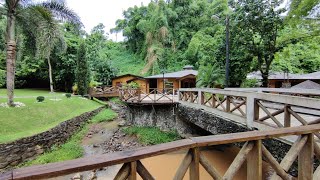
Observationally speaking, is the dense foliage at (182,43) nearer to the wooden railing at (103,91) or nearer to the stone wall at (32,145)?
the wooden railing at (103,91)

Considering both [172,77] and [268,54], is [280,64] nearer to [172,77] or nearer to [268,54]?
[268,54]

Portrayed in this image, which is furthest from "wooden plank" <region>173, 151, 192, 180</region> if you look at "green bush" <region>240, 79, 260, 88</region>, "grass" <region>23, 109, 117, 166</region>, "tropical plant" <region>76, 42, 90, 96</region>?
"tropical plant" <region>76, 42, 90, 96</region>

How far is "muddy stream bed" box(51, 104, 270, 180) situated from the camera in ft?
27.2

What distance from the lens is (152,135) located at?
1259cm

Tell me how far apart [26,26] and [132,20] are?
2787 cm

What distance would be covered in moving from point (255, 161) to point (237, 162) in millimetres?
178

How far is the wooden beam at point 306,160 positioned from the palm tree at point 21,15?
13.0m

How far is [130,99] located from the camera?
14.7 m

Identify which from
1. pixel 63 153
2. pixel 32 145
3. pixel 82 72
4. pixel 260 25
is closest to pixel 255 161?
pixel 32 145

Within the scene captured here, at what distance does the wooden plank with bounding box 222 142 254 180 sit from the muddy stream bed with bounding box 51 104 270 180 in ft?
20.6

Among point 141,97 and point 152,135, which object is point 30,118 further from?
point 141,97

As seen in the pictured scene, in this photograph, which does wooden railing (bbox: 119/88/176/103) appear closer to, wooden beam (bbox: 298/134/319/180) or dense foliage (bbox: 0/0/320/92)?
dense foliage (bbox: 0/0/320/92)

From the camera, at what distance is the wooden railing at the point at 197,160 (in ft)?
3.92

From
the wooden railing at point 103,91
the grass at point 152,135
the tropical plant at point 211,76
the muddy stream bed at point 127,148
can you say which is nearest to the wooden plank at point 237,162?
the muddy stream bed at point 127,148
